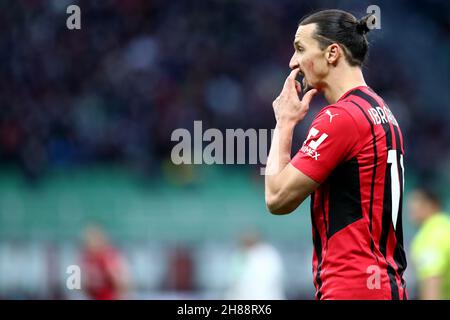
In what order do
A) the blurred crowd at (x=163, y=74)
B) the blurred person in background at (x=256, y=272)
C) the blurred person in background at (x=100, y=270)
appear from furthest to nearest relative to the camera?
the blurred crowd at (x=163, y=74)
the blurred person in background at (x=256, y=272)
the blurred person in background at (x=100, y=270)

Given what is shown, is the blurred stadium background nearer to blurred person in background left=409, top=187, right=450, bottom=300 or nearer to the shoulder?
blurred person in background left=409, top=187, right=450, bottom=300

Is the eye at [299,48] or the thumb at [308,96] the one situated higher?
the eye at [299,48]

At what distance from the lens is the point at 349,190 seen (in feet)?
11.1

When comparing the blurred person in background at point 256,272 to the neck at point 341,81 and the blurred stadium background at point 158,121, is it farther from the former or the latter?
the neck at point 341,81

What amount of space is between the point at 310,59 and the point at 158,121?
930 centimetres

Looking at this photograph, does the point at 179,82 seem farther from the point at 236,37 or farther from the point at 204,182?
the point at 204,182

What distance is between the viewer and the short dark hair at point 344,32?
357 cm

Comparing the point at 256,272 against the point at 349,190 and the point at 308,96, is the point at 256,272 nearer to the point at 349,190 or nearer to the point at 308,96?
the point at 308,96

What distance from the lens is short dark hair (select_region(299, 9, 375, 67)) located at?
11.7ft

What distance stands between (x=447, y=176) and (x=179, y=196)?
360 centimetres

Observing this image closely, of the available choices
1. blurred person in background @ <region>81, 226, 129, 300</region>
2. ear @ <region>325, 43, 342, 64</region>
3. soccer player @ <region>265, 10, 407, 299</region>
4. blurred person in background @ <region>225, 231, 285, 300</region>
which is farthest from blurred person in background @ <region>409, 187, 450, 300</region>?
blurred person in background @ <region>81, 226, 129, 300</region>

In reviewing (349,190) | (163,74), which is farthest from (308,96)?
(163,74)

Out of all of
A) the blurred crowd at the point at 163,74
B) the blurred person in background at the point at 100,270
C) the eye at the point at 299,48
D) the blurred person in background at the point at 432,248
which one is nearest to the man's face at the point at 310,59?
the eye at the point at 299,48

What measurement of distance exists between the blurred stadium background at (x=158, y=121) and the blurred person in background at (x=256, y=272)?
0.85 m
